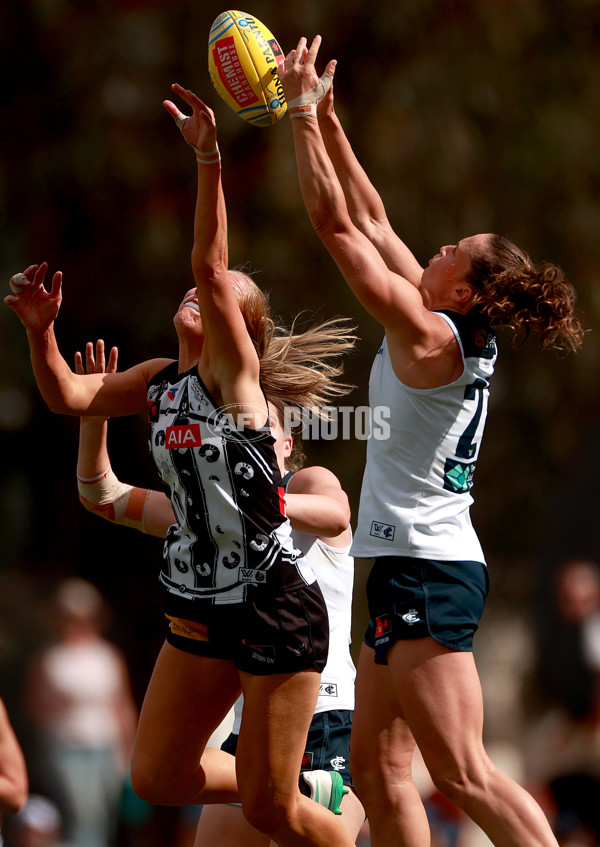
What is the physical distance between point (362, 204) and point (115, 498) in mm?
1518

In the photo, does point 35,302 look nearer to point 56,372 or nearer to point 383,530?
point 56,372

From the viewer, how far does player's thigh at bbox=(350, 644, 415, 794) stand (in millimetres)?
3879

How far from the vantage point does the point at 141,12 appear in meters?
7.48

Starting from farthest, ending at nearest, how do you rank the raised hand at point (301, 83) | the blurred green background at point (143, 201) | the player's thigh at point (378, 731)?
the blurred green background at point (143, 201) → the raised hand at point (301, 83) → the player's thigh at point (378, 731)

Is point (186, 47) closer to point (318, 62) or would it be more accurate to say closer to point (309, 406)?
point (318, 62)

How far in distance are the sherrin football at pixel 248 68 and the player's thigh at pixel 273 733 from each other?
6.84 ft

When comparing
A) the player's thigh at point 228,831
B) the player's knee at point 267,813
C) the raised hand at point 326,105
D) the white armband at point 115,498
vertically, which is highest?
the raised hand at point 326,105

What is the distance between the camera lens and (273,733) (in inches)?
144

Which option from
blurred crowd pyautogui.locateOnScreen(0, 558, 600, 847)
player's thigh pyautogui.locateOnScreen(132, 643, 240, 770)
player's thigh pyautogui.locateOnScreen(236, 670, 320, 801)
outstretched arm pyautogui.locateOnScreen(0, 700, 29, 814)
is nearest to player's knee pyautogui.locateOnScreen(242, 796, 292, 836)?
player's thigh pyautogui.locateOnScreen(236, 670, 320, 801)

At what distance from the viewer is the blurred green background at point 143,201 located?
24.2 feet

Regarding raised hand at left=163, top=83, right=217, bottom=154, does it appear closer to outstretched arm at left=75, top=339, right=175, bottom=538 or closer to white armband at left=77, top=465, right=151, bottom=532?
outstretched arm at left=75, top=339, right=175, bottom=538

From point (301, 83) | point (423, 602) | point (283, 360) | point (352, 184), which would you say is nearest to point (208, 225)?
point (301, 83)

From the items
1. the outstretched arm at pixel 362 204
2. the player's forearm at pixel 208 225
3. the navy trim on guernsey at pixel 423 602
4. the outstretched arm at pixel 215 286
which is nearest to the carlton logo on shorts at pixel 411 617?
the navy trim on guernsey at pixel 423 602

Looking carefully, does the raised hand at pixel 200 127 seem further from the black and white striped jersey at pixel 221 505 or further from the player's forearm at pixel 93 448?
the player's forearm at pixel 93 448
